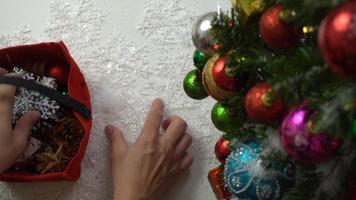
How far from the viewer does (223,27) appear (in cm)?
63

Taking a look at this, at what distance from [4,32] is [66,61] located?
0.77ft

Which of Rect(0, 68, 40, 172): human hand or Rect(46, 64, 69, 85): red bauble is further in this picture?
Rect(46, 64, 69, 85): red bauble

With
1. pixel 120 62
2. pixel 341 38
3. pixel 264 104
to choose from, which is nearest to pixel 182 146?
pixel 120 62

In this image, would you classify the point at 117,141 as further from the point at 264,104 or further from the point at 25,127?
the point at 264,104

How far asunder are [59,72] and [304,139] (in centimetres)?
67

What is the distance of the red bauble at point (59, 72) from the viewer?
1006 millimetres

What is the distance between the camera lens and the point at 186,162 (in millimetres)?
1013

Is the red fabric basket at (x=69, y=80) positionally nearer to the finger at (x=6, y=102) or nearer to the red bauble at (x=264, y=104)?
the finger at (x=6, y=102)

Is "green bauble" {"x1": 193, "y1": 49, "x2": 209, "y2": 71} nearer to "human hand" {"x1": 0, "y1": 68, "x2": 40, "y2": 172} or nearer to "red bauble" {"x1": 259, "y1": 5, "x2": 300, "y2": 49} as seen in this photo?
"red bauble" {"x1": 259, "y1": 5, "x2": 300, "y2": 49}

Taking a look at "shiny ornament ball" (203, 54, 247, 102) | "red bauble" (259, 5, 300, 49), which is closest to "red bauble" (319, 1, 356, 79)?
"red bauble" (259, 5, 300, 49)

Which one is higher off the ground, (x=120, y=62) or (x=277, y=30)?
(x=277, y=30)

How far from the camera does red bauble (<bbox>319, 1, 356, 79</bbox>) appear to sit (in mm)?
378

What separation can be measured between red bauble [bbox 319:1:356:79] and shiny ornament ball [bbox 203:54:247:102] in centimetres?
24

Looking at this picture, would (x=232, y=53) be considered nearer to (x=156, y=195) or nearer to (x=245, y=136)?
(x=245, y=136)
